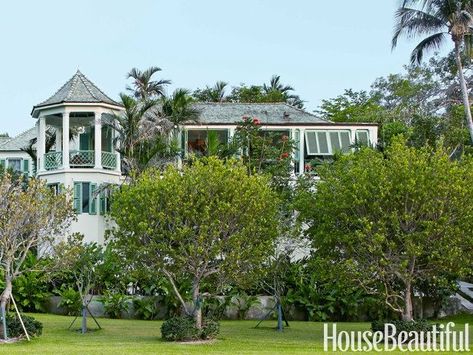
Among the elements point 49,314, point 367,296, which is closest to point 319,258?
point 367,296

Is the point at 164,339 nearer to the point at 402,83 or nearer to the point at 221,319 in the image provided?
the point at 221,319

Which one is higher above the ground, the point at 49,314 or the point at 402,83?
the point at 402,83

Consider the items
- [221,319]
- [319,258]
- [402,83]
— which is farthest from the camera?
[402,83]

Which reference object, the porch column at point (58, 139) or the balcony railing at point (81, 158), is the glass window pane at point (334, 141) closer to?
the balcony railing at point (81, 158)

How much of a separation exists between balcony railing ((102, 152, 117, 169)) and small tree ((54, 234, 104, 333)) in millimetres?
10349

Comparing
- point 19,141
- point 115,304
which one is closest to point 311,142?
point 115,304

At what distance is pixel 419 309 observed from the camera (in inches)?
1141

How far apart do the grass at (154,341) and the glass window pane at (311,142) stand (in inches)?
526

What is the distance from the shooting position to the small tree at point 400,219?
829 inches

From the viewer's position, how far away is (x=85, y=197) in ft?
117

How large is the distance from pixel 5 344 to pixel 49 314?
8.62 meters

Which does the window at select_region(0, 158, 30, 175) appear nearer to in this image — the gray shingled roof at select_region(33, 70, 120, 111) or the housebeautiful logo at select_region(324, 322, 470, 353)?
the gray shingled roof at select_region(33, 70, 120, 111)

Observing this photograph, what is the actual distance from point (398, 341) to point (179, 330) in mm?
5288

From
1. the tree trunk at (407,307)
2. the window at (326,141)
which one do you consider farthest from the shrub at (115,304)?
the window at (326,141)
